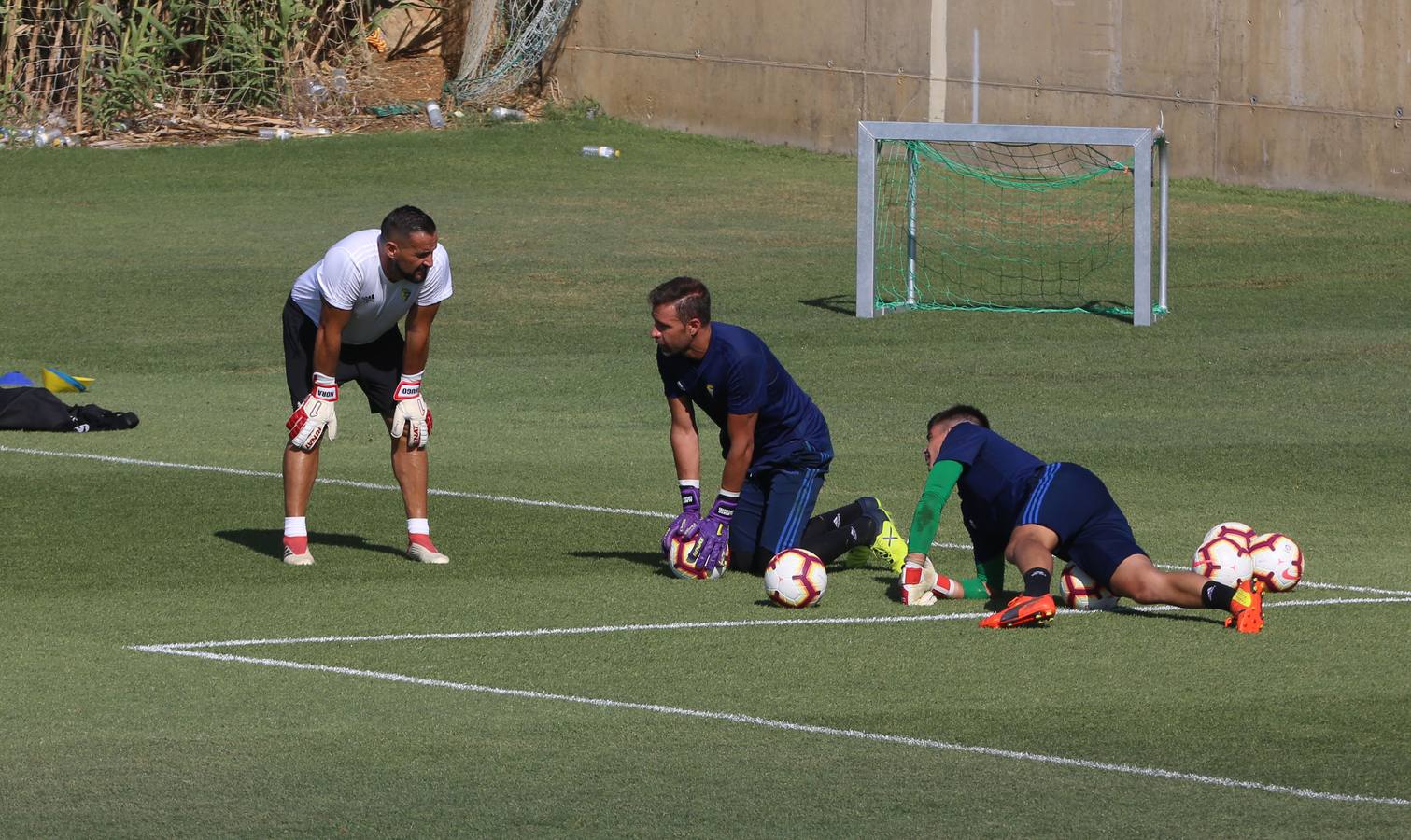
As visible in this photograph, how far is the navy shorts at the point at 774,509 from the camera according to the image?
1069cm

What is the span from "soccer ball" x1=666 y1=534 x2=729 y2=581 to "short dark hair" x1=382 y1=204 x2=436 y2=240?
1916 mm

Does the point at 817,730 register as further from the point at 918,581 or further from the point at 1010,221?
the point at 1010,221

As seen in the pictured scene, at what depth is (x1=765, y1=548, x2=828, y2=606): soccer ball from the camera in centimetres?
966

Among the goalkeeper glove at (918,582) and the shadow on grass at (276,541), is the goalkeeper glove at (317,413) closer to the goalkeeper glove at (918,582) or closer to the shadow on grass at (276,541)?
the shadow on grass at (276,541)

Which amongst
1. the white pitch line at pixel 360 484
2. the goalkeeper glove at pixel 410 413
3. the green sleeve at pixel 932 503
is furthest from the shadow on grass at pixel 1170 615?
the goalkeeper glove at pixel 410 413

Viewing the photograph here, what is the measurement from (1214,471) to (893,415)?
3280 millimetres

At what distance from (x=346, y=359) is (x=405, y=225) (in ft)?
3.58

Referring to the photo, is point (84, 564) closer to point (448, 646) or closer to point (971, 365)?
point (448, 646)

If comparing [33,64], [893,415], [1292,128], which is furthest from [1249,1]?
[33,64]

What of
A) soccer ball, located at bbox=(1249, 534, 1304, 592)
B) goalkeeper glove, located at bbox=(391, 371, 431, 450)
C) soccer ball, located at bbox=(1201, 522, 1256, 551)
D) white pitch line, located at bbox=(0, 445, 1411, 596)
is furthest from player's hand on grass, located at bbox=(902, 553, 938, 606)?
goalkeeper glove, located at bbox=(391, 371, 431, 450)

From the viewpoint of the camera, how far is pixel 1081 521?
9.42 metres

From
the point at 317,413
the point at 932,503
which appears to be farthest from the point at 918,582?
the point at 317,413

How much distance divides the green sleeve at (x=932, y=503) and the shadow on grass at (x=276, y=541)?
2.87 meters

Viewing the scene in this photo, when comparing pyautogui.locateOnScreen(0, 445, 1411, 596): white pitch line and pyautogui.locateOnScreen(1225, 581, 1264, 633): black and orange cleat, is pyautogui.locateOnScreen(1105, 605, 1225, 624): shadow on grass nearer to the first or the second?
pyautogui.locateOnScreen(1225, 581, 1264, 633): black and orange cleat
